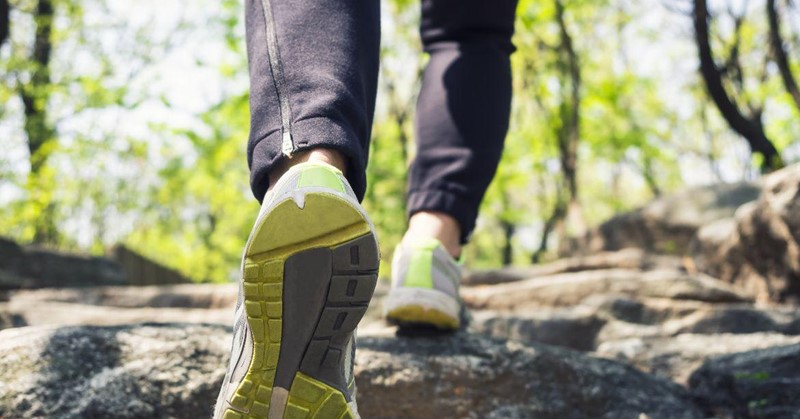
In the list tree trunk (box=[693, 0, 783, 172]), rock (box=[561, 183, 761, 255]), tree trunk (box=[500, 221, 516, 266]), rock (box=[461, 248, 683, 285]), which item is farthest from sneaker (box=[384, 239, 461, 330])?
tree trunk (box=[500, 221, 516, 266])

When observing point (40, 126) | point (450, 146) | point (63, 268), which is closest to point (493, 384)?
point (450, 146)

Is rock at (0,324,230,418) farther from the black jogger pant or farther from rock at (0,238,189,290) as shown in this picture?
rock at (0,238,189,290)

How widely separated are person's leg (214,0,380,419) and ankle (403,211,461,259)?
1.61 feet

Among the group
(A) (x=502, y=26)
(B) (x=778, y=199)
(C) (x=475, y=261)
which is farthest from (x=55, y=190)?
(C) (x=475, y=261)

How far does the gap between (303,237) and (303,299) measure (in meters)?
0.08

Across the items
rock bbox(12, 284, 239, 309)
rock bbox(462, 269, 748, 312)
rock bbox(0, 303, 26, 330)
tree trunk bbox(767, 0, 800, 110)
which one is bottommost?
rock bbox(12, 284, 239, 309)

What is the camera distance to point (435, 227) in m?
1.55

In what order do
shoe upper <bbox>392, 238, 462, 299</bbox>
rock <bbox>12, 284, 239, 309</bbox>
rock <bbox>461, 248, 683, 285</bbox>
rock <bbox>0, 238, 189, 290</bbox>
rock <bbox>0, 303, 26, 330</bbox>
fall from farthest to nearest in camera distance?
rock <bbox>461, 248, 683, 285</bbox>, rock <bbox>0, 238, 189, 290</bbox>, rock <bbox>12, 284, 239, 309</bbox>, rock <bbox>0, 303, 26, 330</bbox>, shoe upper <bbox>392, 238, 462, 299</bbox>

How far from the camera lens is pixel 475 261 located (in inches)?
1025

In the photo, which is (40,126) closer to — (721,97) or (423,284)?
(721,97)

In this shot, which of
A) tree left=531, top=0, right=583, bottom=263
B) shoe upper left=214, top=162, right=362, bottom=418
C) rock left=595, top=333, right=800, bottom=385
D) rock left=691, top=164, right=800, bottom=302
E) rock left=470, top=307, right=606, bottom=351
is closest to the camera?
shoe upper left=214, top=162, right=362, bottom=418

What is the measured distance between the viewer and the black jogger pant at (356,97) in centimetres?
99

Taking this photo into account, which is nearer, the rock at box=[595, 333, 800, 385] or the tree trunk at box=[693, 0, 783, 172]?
the rock at box=[595, 333, 800, 385]

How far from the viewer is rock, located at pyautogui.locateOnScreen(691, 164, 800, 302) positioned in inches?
155
